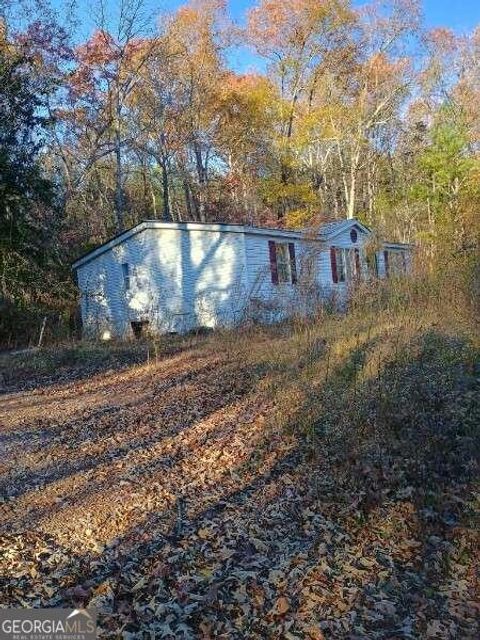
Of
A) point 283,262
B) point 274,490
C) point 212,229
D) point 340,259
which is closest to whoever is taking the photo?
point 274,490

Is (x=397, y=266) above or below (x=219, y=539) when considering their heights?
above

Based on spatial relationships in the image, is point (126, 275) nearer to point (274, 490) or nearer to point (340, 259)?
point (340, 259)

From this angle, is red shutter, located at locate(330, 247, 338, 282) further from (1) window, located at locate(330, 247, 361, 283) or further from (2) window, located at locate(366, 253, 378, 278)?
(2) window, located at locate(366, 253, 378, 278)

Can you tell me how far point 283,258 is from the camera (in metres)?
18.0

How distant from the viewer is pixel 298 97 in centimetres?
2925

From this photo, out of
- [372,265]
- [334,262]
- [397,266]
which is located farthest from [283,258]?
[397,266]

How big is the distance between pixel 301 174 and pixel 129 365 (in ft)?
71.0

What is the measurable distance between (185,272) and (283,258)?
321cm

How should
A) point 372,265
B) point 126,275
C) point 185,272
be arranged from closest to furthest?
point 372,265 < point 185,272 < point 126,275

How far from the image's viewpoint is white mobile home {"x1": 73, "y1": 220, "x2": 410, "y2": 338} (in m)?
16.8

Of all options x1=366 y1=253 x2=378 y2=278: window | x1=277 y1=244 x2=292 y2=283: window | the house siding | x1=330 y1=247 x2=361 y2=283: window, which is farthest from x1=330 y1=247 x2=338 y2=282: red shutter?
x1=366 y1=253 x2=378 y2=278: window

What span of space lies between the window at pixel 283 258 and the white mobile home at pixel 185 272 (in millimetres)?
32

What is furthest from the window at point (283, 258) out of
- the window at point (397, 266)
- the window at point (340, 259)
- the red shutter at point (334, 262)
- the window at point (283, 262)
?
the window at point (397, 266)

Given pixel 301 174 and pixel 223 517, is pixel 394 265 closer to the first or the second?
pixel 223 517
